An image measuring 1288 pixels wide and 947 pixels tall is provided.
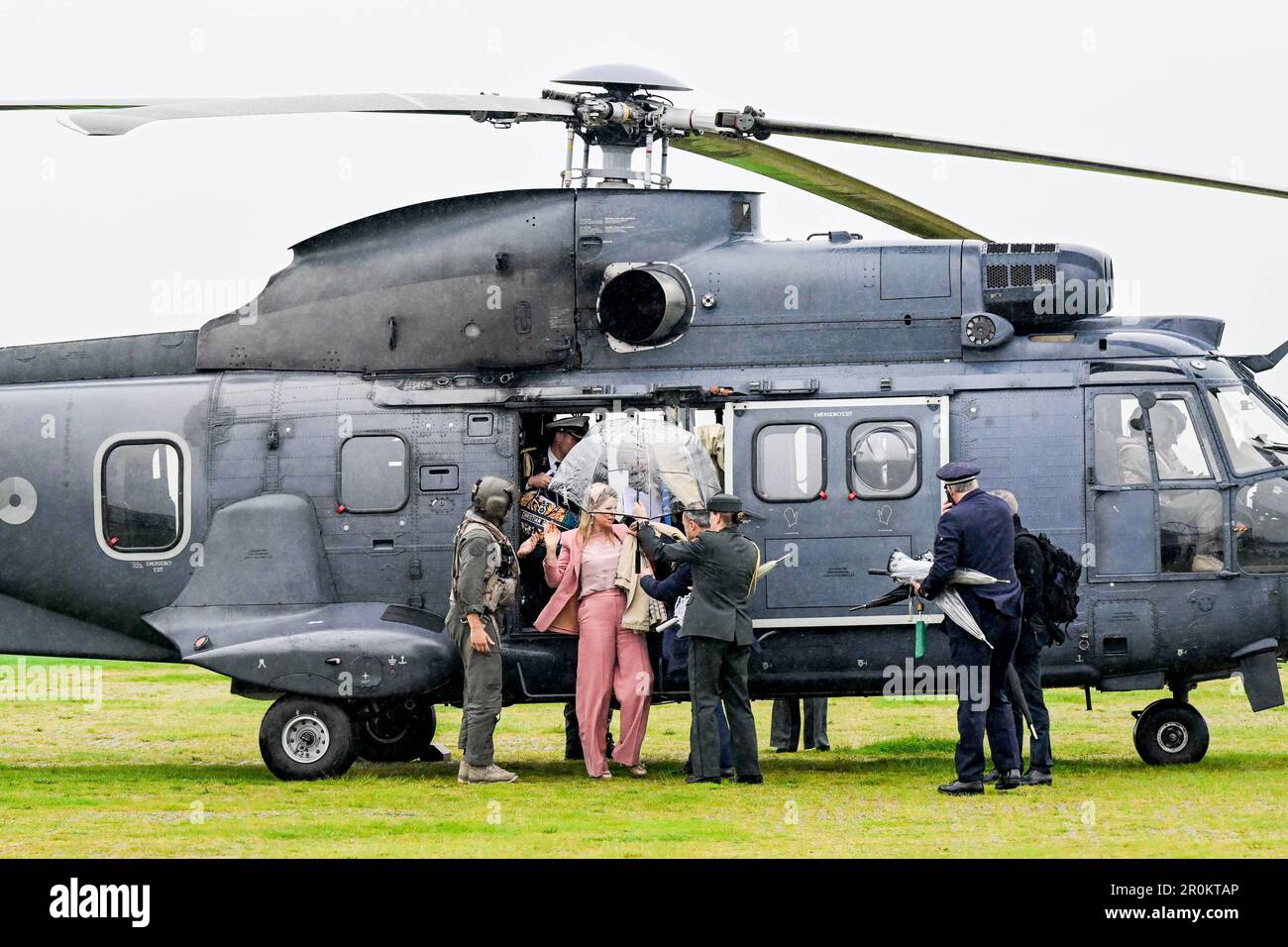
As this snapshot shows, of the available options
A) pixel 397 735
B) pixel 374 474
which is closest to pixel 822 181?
pixel 374 474

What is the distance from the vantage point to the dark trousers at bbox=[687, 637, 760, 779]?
1259cm

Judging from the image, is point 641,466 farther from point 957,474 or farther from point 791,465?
point 957,474

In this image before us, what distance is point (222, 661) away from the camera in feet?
43.0

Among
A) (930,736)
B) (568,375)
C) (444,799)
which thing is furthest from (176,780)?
(930,736)

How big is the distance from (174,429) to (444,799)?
11.9 feet

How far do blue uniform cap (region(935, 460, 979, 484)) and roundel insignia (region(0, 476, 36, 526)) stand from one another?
259 inches

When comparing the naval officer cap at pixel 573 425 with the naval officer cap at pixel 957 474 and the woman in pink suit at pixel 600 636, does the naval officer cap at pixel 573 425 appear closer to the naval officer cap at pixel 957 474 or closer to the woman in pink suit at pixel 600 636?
the woman in pink suit at pixel 600 636

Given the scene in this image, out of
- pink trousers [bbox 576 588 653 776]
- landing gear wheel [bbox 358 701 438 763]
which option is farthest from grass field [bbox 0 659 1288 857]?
pink trousers [bbox 576 588 653 776]

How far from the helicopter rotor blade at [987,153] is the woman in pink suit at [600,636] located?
275 cm

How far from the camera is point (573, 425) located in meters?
14.0

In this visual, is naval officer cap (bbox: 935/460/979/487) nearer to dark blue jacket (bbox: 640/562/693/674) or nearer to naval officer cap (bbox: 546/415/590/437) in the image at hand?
dark blue jacket (bbox: 640/562/693/674)

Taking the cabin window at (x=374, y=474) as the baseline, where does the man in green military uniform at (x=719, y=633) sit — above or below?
below

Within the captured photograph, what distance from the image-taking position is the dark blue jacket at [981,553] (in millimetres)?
11969

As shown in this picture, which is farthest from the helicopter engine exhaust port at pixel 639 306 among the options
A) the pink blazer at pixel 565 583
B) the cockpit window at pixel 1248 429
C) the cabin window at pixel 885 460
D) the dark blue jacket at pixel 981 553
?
the cockpit window at pixel 1248 429
